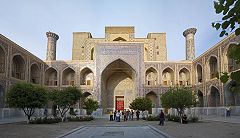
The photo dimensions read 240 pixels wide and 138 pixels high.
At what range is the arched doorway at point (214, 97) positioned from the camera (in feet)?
98.4

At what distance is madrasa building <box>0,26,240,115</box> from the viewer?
28.1 meters

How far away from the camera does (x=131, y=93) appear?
3897 centimetres

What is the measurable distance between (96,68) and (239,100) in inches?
683

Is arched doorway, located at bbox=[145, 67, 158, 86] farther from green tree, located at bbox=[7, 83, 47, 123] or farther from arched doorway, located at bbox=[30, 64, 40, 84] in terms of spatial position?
green tree, located at bbox=[7, 83, 47, 123]

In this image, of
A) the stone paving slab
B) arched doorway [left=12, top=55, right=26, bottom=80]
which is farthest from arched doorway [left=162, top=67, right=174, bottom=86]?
the stone paving slab

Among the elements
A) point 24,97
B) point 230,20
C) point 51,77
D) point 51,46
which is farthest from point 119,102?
point 230,20

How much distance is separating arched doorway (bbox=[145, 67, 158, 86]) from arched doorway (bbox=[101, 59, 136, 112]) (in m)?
1.95

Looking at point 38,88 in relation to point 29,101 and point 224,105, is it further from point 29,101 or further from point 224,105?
point 224,105

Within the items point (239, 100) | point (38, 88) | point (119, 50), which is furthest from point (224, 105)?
point (38, 88)

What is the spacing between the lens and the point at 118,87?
1551 inches

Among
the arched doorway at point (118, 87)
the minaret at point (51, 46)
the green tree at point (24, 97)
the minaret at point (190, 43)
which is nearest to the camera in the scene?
the green tree at point (24, 97)

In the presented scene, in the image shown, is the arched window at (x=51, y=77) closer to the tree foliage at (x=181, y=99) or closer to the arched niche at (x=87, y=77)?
the arched niche at (x=87, y=77)

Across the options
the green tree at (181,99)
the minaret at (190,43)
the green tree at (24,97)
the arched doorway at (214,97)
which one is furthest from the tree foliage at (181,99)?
the minaret at (190,43)

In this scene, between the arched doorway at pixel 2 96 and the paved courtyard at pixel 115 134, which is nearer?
the paved courtyard at pixel 115 134
